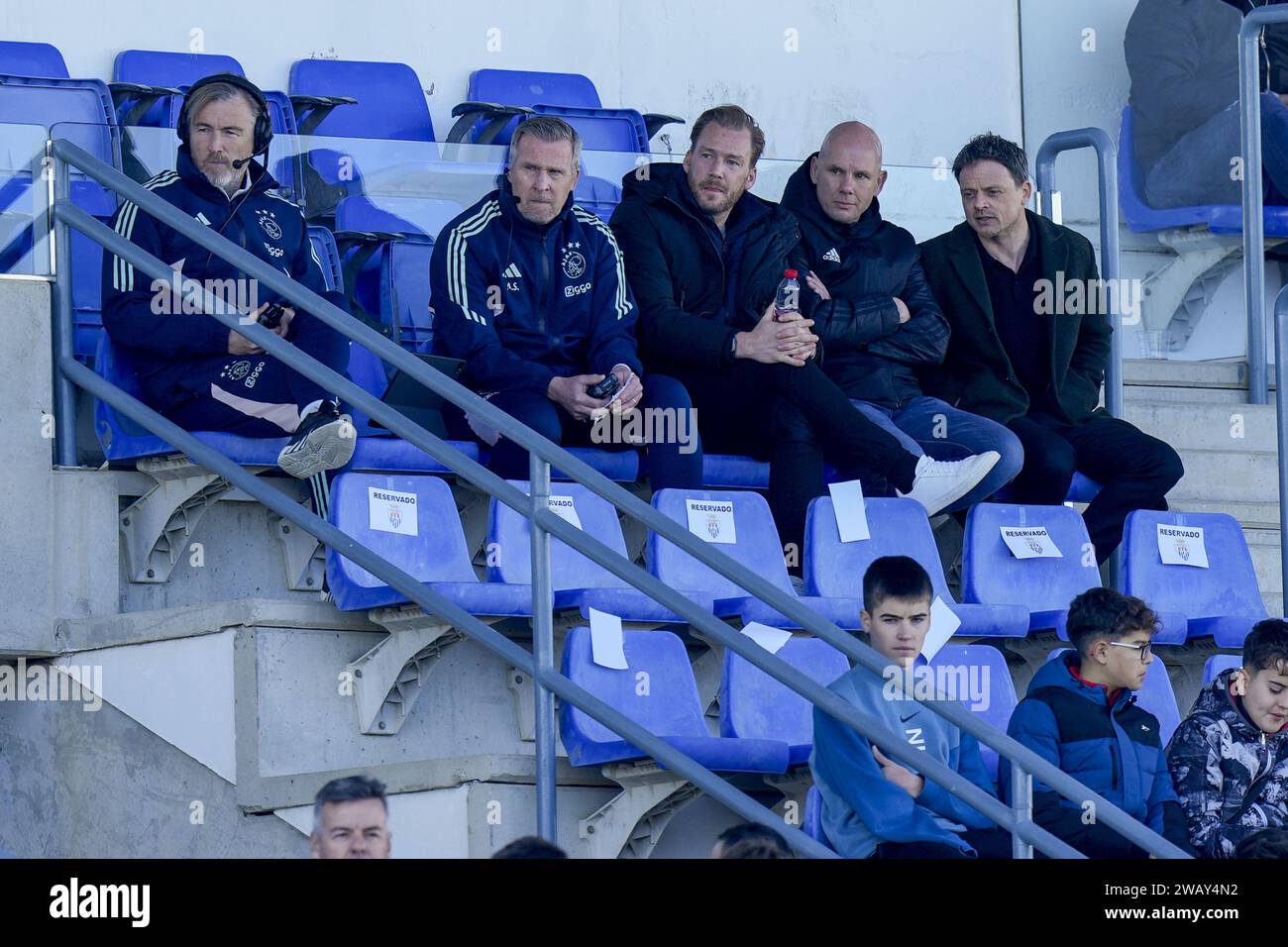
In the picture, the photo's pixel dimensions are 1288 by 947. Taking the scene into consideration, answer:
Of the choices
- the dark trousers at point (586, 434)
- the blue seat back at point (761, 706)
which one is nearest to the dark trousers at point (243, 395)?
the dark trousers at point (586, 434)

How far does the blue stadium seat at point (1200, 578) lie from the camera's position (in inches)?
237

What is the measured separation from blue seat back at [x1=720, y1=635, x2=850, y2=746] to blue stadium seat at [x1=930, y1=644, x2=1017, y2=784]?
300 mm

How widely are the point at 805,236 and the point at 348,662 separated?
1928mm

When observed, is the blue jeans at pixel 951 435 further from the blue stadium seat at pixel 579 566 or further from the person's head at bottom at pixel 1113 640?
the person's head at bottom at pixel 1113 640

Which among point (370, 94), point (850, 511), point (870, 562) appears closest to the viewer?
point (870, 562)

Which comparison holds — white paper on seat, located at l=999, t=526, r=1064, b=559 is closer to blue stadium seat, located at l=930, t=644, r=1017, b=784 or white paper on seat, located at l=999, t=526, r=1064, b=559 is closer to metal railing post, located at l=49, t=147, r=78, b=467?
blue stadium seat, located at l=930, t=644, r=1017, b=784

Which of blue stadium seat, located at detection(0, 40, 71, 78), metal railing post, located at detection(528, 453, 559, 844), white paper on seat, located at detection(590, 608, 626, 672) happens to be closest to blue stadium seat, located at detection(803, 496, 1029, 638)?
Result: white paper on seat, located at detection(590, 608, 626, 672)

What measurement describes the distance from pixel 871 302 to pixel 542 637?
1.87m

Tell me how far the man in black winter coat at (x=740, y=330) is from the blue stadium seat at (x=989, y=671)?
1.94 ft

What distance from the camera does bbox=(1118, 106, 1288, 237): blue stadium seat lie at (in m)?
8.24

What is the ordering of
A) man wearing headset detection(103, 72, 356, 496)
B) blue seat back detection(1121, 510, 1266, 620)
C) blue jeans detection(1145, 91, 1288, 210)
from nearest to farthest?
man wearing headset detection(103, 72, 356, 496) → blue seat back detection(1121, 510, 1266, 620) → blue jeans detection(1145, 91, 1288, 210)

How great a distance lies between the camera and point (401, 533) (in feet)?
17.0

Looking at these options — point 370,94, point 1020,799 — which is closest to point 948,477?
point 1020,799

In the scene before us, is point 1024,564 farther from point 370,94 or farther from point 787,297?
point 370,94
